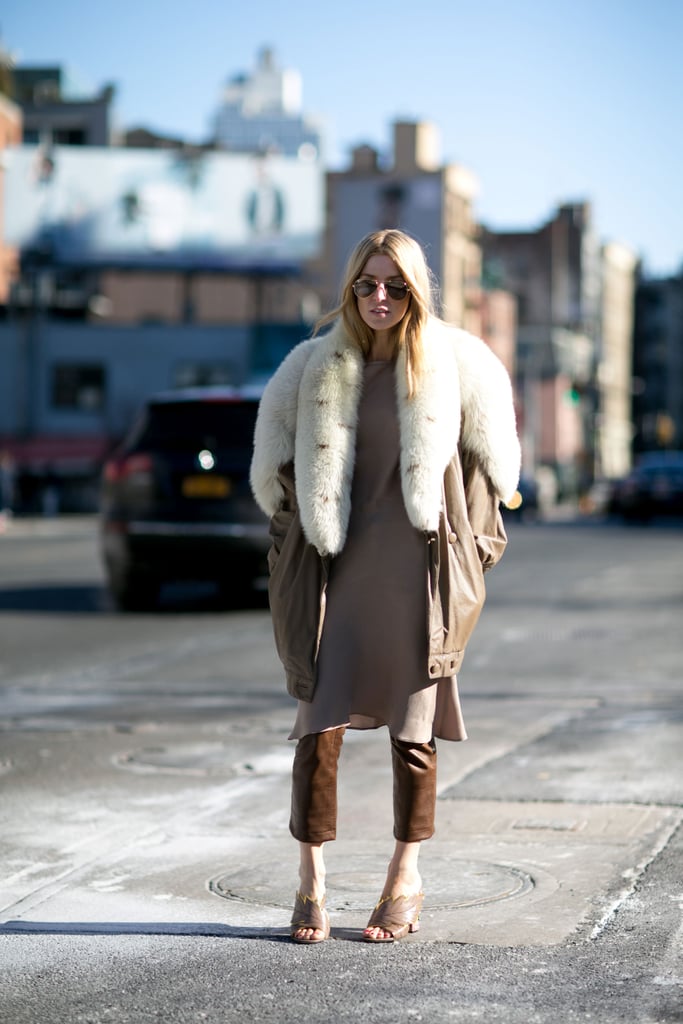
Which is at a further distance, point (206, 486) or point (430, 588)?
point (206, 486)

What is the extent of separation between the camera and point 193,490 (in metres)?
14.8

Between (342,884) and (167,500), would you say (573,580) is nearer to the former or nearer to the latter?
(167,500)

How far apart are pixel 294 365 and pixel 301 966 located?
5.09 ft

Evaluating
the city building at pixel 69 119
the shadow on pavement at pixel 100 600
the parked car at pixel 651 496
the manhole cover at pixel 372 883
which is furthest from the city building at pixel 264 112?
the manhole cover at pixel 372 883


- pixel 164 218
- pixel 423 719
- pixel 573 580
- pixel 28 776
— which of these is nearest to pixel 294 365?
pixel 423 719

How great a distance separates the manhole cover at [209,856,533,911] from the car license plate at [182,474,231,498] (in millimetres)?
9277

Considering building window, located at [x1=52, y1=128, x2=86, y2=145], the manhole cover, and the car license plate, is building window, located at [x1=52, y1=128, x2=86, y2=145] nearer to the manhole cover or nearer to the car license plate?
the car license plate

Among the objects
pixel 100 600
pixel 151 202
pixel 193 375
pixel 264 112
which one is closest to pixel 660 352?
pixel 264 112

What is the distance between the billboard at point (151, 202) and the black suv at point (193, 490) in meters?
47.7

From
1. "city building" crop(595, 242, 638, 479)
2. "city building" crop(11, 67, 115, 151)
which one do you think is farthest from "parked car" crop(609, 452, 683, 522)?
"city building" crop(595, 242, 638, 479)

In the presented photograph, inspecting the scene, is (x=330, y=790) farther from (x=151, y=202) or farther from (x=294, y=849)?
(x=151, y=202)

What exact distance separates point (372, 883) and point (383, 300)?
5.55 feet

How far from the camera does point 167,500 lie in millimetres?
14805

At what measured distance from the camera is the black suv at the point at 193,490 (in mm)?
14727
